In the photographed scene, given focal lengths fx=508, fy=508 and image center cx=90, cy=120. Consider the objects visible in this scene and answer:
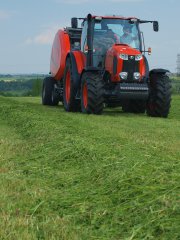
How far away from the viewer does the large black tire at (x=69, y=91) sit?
13812 mm

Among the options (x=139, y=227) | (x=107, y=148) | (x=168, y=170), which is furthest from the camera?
(x=107, y=148)

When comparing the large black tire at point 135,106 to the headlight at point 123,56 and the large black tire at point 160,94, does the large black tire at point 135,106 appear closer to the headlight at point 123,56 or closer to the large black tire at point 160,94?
the large black tire at point 160,94

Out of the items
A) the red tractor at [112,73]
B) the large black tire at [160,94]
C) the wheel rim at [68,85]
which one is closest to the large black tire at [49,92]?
the wheel rim at [68,85]

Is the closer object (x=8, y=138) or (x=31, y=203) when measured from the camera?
(x=31, y=203)

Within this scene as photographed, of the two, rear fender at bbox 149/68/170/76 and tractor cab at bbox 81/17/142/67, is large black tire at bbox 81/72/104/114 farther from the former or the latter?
rear fender at bbox 149/68/170/76

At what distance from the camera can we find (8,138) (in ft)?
28.9

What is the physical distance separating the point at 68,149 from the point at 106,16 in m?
7.42

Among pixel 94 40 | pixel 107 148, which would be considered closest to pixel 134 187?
pixel 107 148

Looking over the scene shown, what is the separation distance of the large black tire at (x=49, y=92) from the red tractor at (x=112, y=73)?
2.44 meters

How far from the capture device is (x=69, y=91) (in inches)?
564

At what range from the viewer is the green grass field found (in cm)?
382

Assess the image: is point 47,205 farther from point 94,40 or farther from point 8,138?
point 94,40

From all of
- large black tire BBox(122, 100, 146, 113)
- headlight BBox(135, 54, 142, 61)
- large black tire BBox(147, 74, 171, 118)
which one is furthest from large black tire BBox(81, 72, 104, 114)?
large black tire BBox(122, 100, 146, 113)

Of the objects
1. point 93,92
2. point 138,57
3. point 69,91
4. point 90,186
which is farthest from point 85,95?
point 90,186
